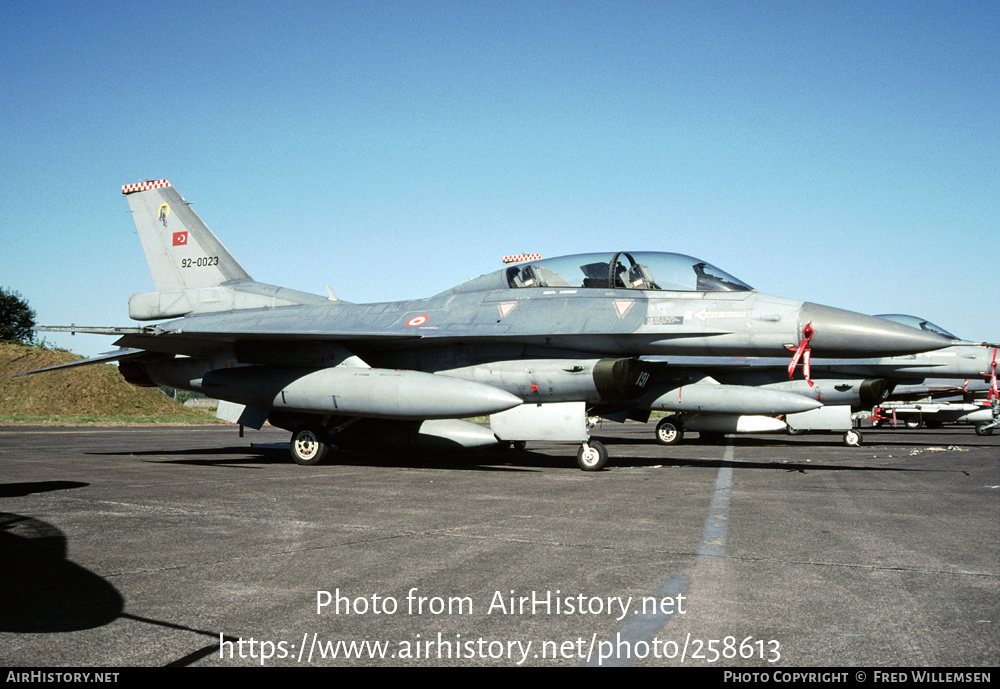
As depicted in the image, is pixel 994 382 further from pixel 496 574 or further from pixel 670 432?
pixel 496 574

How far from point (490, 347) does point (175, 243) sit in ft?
25.7

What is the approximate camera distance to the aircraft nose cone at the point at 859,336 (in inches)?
382

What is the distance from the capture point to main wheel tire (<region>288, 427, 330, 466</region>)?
13.2 m

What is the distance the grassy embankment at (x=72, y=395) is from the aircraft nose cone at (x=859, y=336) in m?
36.9

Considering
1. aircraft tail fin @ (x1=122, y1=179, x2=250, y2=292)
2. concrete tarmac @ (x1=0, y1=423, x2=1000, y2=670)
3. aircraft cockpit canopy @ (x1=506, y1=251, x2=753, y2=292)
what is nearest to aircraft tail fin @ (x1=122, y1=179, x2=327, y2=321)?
aircraft tail fin @ (x1=122, y1=179, x2=250, y2=292)

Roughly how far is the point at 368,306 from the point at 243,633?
11065 millimetres

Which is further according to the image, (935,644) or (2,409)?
(2,409)

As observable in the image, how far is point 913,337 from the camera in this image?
970 centimetres

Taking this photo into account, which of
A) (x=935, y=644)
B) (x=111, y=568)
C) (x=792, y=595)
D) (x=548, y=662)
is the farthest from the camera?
(x=111, y=568)

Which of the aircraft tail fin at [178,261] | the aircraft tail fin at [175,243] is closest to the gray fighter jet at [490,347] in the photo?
the aircraft tail fin at [178,261]

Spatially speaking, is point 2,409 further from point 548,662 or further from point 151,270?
point 548,662

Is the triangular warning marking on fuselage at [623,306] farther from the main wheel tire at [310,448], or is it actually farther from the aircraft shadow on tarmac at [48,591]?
the aircraft shadow on tarmac at [48,591]

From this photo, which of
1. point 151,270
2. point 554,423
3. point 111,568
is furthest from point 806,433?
point 111,568

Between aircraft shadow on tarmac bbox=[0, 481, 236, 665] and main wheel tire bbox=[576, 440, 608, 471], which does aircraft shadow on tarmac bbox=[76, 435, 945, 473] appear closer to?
main wheel tire bbox=[576, 440, 608, 471]
